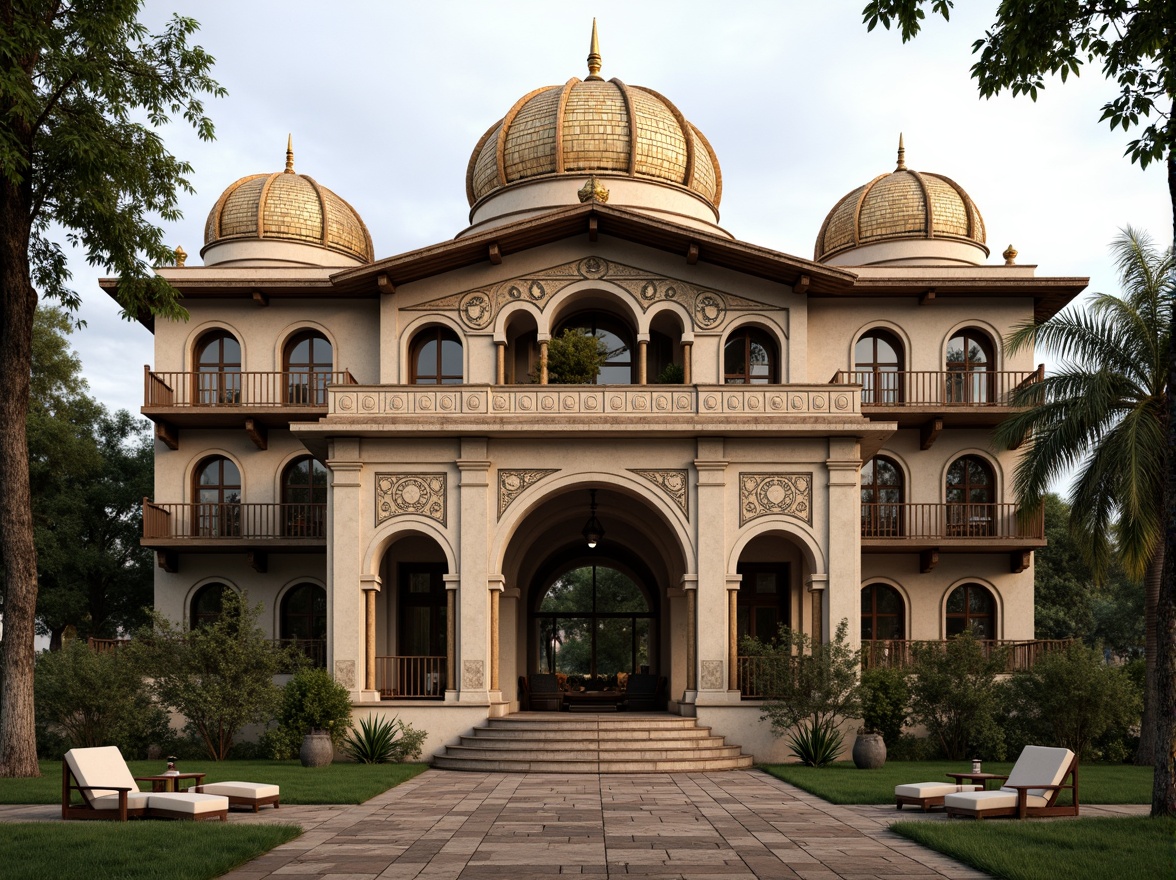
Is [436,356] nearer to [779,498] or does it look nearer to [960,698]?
[779,498]

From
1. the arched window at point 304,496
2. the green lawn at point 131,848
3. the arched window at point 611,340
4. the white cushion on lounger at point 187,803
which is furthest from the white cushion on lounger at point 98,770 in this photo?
the arched window at point 611,340

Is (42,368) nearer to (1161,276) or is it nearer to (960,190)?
(960,190)

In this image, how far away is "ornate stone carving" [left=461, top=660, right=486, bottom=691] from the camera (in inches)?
869

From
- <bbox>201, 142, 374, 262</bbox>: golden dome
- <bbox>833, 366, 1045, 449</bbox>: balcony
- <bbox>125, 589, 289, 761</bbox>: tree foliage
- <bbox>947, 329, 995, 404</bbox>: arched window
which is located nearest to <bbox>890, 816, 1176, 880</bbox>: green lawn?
<bbox>125, 589, 289, 761</bbox>: tree foliage

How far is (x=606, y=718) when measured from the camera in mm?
22000

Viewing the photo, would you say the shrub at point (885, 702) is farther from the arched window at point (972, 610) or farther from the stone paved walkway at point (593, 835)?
the arched window at point (972, 610)

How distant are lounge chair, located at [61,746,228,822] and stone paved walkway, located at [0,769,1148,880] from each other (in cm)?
31

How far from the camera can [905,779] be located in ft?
58.5

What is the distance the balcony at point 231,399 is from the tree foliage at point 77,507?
10248 mm

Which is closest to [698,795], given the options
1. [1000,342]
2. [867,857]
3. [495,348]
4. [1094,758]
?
[867,857]

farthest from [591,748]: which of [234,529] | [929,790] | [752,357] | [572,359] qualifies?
[234,529]

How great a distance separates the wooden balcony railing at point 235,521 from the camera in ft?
87.0

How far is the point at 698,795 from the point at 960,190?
1949cm

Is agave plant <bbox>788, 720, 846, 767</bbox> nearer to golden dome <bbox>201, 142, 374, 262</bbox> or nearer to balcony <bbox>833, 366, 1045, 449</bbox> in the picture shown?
balcony <bbox>833, 366, 1045, 449</bbox>
